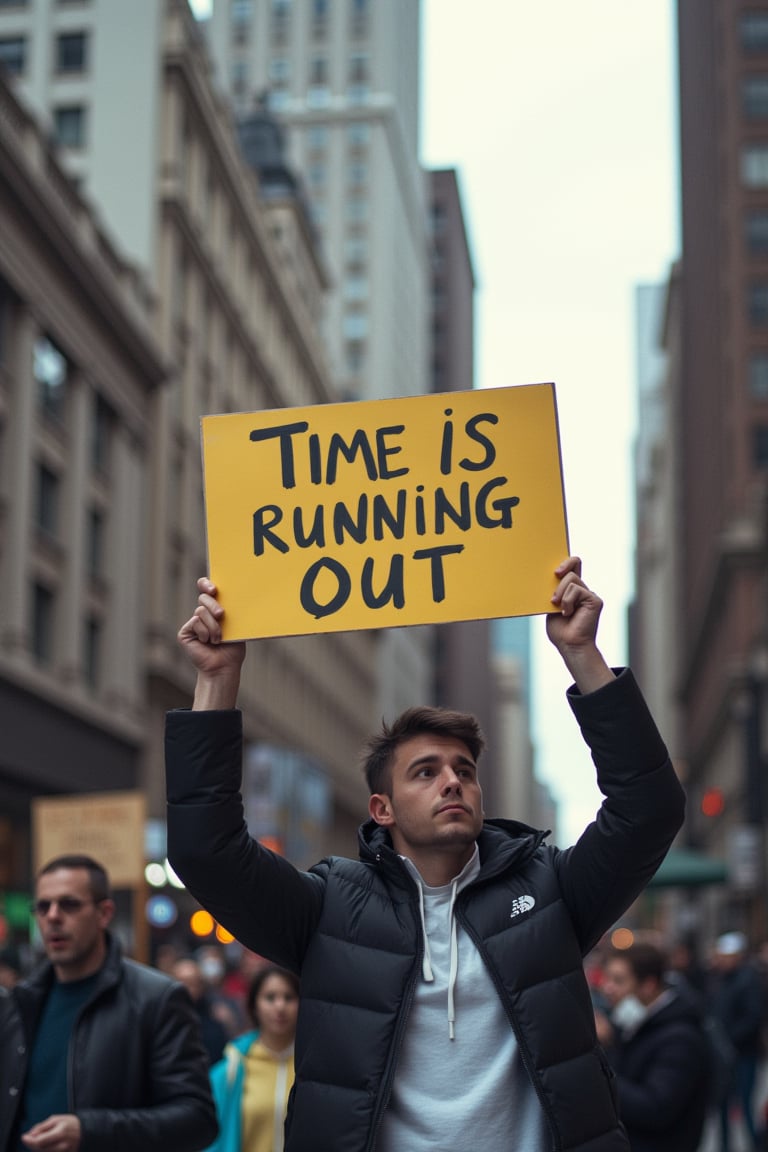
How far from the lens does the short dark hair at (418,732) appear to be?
3.76m

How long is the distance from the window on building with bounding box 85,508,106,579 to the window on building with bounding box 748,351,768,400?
33.6 m

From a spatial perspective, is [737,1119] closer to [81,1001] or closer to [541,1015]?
[81,1001]

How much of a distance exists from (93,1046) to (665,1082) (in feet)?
8.97

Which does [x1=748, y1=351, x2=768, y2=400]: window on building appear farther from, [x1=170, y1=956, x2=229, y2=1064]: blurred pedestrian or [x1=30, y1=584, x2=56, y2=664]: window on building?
[x1=170, y1=956, x2=229, y2=1064]: blurred pedestrian

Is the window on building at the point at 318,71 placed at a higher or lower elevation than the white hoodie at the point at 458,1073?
higher

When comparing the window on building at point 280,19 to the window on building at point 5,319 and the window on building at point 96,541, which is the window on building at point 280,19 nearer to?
the window on building at point 96,541

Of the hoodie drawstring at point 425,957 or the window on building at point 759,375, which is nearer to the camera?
the hoodie drawstring at point 425,957

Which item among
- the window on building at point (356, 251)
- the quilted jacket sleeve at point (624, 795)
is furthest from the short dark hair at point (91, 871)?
the window on building at point (356, 251)

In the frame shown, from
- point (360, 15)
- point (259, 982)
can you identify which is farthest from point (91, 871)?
point (360, 15)

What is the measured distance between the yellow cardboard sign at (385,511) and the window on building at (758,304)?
6173 cm

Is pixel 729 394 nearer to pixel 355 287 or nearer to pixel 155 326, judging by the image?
pixel 155 326

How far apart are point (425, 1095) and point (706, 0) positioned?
77842mm

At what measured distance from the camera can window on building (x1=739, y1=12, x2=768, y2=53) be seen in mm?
65062

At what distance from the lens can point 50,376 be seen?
110 ft
